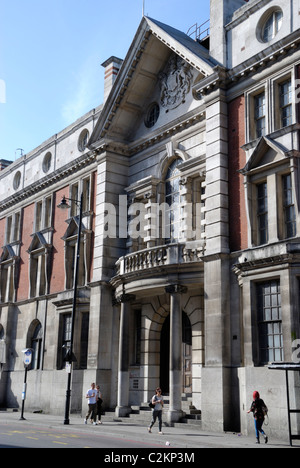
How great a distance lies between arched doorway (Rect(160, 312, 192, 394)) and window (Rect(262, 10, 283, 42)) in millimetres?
12211

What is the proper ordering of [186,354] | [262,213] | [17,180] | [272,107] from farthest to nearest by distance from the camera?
[17,180]
[186,354]
[272,107]
[262,213]

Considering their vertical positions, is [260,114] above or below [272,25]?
below

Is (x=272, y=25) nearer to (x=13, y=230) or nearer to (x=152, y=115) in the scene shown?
(x=152, y=115)

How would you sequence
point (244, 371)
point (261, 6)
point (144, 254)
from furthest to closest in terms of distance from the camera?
point (144, 254), point (261, 6), point (244, 371)

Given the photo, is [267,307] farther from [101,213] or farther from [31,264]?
[31,264]

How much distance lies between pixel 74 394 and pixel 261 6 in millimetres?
19548

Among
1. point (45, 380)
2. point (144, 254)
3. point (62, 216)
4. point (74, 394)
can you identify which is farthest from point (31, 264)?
point (144, 254)

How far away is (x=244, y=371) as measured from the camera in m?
19.8

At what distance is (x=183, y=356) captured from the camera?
84.0ft

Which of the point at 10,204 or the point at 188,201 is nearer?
the point at 188,201

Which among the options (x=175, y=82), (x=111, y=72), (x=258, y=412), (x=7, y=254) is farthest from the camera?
(x=7, y=254)

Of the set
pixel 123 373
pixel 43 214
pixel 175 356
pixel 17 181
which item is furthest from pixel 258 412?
pixel 17 181

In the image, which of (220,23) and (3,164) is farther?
(3,164)

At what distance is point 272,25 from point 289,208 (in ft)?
24.7
